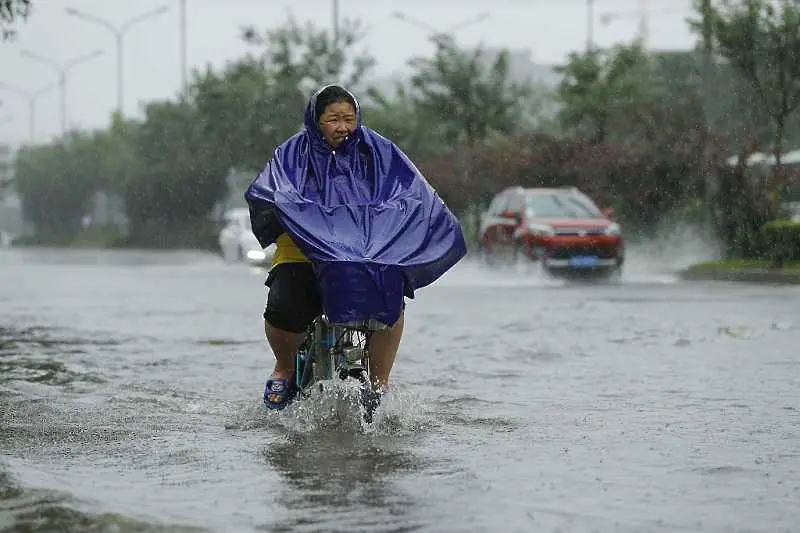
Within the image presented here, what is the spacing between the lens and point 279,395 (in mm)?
7852

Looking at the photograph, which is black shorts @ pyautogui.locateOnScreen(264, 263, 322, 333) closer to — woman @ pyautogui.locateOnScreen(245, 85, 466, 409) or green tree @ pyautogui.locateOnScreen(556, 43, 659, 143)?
woman @ pyautogui.locateOnScreen(245, 85, 466, 409)

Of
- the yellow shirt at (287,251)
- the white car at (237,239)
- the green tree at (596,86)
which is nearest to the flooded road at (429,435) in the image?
the yellow shirt at (287,251)

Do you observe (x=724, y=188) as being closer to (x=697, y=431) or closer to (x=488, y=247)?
(x=488, y=247)

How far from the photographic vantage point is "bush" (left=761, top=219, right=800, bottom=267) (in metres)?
27.5

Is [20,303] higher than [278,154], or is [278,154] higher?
[278,154]

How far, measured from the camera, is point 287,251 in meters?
7.54

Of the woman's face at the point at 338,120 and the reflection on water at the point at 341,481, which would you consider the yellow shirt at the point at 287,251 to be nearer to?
the woman's face at the point at 338,120

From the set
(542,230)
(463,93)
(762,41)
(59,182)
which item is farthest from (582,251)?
(59,182)

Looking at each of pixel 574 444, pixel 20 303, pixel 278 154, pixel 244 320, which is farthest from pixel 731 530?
pixel 20 303

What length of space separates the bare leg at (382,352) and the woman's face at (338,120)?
819 mm

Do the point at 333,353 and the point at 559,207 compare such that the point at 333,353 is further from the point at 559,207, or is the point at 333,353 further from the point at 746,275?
the point at 559,207

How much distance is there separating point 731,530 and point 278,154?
119 inches

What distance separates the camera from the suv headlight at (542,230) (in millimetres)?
26730

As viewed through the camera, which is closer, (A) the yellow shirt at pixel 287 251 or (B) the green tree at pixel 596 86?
(A) the yellow shirt at pixel 287 251
